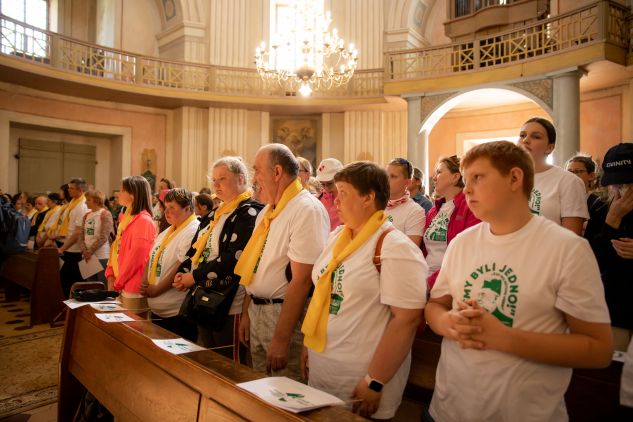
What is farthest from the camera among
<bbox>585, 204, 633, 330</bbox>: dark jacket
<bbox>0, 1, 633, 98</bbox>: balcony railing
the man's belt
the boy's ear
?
<bbox>0, 1, 633, 98</bbox>: balcony railing

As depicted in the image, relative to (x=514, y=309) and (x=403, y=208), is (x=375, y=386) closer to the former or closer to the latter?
(x=514, y=309)

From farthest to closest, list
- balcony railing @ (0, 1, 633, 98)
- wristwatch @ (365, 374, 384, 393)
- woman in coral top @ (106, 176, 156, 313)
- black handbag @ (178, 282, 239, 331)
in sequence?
balcony railing @ (0, 1, 633, 98)
woman in coral top @ (106, 176, 156, 313)
black handbag @ (178, 282, 239, 331)
wristwatch @ (365, 374, 384, 393)

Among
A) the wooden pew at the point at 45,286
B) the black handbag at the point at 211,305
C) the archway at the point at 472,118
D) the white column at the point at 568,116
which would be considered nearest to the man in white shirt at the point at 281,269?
the black handbag at the point at 211,305

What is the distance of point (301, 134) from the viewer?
13656mm

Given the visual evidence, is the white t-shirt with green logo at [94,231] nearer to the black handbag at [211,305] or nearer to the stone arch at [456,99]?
the black handbag at [211,305]

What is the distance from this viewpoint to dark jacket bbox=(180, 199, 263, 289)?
8.69ft

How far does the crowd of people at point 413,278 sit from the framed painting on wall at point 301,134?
33.9 ft

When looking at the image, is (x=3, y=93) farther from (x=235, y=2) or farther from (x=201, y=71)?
(x=235, y=2)

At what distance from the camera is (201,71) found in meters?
12.5

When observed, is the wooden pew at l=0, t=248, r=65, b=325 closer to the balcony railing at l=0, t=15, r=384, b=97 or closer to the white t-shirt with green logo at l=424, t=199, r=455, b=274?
the white t-shirt with green logo at l=424, t=199, r=455, b=274

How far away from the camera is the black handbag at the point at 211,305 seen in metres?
2.59

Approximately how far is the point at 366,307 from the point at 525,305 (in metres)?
0.63

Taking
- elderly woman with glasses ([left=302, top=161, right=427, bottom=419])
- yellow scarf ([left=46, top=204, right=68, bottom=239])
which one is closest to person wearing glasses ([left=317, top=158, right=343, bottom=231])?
elderly woman with glasses ([left=302, top=161, right=427, bottom=419])

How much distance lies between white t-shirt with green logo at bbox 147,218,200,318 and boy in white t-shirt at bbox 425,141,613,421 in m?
2.16
